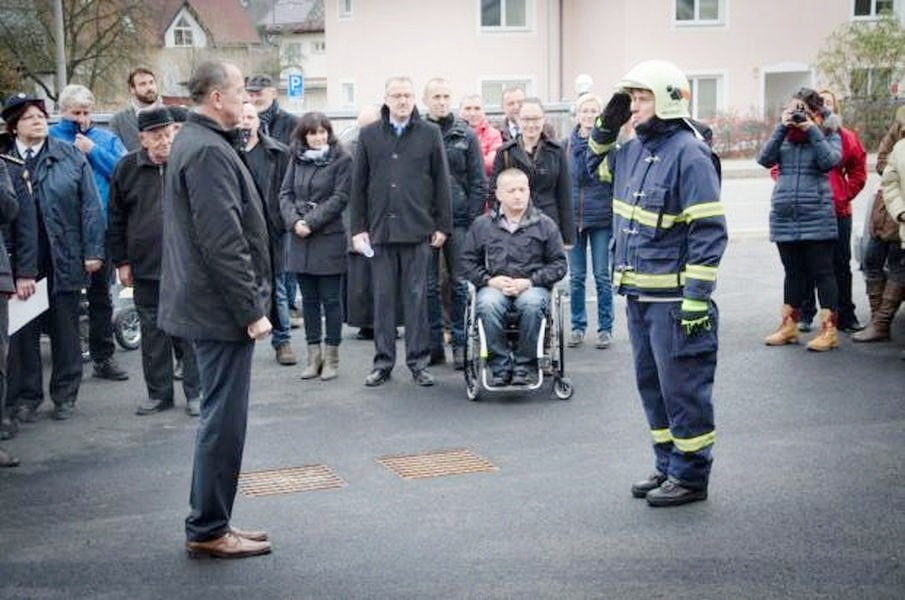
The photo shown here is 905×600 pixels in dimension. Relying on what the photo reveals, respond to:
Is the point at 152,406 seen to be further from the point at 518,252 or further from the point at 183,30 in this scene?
the point at 183,30

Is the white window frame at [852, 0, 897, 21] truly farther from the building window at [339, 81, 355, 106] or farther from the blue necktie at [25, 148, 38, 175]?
the blue necktie at [25, 148, 38, 175]

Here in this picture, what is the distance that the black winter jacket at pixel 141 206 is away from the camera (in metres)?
8.91

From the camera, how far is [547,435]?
8.10 m

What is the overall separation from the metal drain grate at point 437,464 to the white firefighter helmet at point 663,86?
7.40 feet

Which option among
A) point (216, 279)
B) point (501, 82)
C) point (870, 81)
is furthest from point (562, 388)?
point (501, 82)

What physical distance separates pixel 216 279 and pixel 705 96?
38.8 meters

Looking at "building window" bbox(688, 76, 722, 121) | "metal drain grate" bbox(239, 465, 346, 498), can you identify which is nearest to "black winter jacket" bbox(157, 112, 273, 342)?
"metal drain grate" bbox(239, 465, 346, 498)

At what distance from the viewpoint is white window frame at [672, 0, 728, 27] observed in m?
41.5

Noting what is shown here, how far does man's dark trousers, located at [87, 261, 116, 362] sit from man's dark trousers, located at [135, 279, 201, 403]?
1.12m

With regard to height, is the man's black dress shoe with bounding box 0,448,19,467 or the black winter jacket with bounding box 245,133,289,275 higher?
the black winter jacket with bounding box 245,133,289,275

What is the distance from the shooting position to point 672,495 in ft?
21.5

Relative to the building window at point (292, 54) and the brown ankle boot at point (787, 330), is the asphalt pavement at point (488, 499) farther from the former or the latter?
the building window at point (292, 54)

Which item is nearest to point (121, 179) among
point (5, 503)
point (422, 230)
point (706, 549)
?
point (422, 230)

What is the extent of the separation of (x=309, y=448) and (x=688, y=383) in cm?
254
